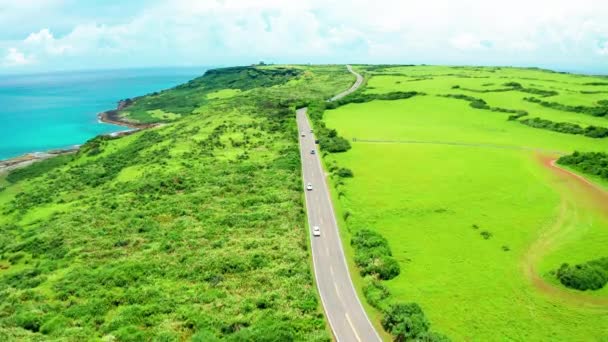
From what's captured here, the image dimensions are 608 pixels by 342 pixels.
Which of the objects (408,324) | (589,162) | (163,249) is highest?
(589,162)

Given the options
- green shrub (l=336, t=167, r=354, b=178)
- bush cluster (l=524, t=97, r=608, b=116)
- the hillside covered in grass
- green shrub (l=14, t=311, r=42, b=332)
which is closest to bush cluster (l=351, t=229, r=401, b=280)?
the hillside covered in grass

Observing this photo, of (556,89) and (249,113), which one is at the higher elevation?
(556,89)

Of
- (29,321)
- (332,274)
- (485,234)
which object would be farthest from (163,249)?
(485,234)

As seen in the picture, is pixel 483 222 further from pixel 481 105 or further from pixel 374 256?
pixel 481 105

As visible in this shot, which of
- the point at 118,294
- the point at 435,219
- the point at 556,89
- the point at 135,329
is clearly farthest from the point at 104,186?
the point at 556,89

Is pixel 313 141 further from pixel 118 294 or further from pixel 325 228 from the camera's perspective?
pixel 118 294

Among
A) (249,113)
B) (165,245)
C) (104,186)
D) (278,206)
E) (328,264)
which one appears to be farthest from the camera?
(249,113)

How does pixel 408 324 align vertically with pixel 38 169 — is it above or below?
above

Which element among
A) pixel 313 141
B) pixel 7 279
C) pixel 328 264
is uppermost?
pixel 313 141
